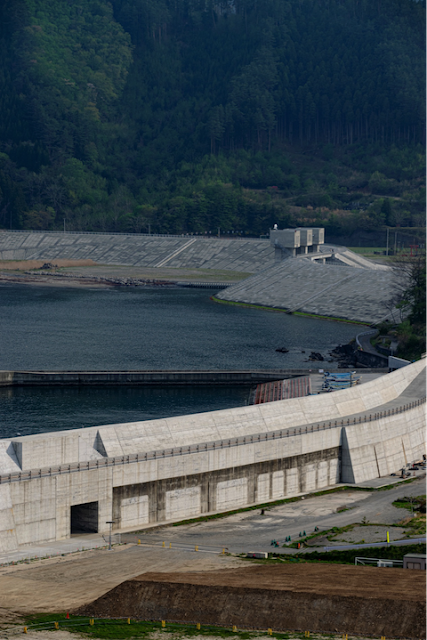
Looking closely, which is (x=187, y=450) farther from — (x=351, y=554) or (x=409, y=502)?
(x=409, y=502)

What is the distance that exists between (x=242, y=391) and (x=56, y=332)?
40.1 meters

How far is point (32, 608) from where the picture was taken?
43156 mm

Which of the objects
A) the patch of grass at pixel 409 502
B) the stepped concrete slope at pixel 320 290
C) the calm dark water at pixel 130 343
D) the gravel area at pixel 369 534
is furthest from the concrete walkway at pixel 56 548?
the stepped concrete slope at pixel 320 290

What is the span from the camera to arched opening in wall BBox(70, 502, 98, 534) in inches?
2271

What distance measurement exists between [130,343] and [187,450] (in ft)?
210

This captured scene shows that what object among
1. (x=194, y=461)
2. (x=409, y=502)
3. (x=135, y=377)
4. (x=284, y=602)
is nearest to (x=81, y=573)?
(x=284, y=602)

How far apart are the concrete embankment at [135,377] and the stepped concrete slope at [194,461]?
25.3 m

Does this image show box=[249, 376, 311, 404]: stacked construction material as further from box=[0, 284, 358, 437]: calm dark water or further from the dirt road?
the dirt road

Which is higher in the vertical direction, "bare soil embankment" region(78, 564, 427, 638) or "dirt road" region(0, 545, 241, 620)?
"bare soil embankment" region(78, 564, 427, 638)

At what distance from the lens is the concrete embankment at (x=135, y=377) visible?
99.9 m

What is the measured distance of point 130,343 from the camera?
12594cm

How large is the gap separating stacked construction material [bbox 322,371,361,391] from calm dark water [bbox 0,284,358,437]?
8.59m

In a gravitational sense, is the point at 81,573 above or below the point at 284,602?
below

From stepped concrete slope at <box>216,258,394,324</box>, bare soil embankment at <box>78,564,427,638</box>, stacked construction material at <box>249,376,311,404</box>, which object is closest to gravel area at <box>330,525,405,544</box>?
bare soil embankment at <box>78,564,427,638</box>
